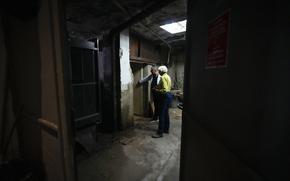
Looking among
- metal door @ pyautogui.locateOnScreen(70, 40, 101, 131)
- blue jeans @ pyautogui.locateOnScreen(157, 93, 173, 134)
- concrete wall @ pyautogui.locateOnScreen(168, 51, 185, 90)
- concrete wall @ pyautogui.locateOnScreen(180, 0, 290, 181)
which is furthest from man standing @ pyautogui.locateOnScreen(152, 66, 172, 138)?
concrete wall @ pyautogui.locateOnScreen(168, 51, 185, 90)

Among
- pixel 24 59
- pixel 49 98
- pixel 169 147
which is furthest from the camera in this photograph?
pixel 169 147

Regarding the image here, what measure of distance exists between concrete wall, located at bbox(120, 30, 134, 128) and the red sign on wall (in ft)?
8.78

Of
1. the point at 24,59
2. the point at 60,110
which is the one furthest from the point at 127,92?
the point at 60,110

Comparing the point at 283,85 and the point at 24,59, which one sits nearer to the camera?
the point at 283,85

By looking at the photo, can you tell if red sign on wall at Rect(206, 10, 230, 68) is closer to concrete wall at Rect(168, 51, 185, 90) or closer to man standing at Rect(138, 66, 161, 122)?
man standing at Rect(138, 66, 161, 122)

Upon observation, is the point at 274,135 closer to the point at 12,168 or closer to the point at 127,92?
the point at 12,168

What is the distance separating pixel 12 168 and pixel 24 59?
43.5 inches

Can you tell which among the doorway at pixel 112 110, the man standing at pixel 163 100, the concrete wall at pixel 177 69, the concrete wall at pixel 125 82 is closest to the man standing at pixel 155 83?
the man standing at pixel 163 100

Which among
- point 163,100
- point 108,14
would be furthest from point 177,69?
point 108,14

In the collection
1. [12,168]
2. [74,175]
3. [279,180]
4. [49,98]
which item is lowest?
[12,168]

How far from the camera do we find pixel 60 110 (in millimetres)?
1060

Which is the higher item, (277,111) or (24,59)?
(24,59)

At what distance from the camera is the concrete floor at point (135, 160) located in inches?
79.0

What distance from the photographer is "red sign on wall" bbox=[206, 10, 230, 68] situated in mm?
674
